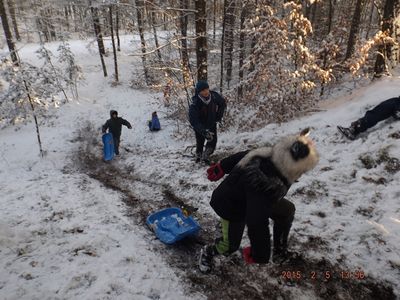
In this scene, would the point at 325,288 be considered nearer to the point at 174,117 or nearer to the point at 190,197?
the point at 190,197

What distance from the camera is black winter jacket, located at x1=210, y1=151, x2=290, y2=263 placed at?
124 inches

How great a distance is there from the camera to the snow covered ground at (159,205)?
4.27m

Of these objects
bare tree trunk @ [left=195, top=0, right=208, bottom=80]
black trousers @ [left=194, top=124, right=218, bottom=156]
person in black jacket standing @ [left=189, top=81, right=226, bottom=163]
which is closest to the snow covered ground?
black trousers @ [left=194, top=124, right=218, bottom=156]

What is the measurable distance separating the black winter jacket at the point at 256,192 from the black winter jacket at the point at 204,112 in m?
4.33

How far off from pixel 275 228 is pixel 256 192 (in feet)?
3.84

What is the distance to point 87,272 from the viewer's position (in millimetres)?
4441

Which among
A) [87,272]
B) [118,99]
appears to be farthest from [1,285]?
[118,99]

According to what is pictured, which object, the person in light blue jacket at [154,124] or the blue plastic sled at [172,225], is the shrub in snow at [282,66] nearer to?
the blue plastic sled at [172,225]

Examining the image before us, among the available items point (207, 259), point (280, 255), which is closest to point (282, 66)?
point (280, 255)

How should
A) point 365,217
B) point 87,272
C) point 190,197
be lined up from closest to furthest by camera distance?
point 87,272
point 365,217
point 190,197

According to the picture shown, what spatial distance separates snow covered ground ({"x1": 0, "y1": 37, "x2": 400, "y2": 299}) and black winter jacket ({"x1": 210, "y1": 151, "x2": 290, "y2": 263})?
1178mm

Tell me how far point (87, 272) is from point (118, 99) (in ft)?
62.5

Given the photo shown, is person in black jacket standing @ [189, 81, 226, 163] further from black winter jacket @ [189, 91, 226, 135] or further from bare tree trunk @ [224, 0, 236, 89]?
bare tree trunk @ [224, 0, 236, 89]
